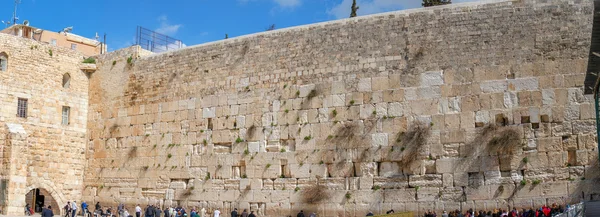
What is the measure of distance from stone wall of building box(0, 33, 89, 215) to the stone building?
0.16 ft

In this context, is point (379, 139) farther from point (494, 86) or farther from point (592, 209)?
point (592, 209)

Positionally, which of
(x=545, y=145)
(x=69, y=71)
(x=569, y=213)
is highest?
(x=69, y=71)

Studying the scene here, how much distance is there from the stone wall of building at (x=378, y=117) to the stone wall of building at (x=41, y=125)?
1920 mm

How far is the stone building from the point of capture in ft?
49.5

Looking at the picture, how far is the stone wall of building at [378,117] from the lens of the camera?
49.3 feet

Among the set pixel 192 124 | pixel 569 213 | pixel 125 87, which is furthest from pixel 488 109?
pixel 125 87

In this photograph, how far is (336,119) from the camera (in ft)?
56.7

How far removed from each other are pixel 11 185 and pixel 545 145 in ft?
48.7

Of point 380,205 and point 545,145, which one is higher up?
point 545,145

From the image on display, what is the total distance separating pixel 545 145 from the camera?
1493 cm

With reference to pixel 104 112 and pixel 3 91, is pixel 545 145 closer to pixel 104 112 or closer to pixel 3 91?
pixel 104 112

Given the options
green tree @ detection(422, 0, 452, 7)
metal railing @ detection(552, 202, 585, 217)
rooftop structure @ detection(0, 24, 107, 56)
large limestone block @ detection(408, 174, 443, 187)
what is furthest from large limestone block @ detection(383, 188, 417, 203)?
rooftop structure @ detection(0, 24, 107, 56)

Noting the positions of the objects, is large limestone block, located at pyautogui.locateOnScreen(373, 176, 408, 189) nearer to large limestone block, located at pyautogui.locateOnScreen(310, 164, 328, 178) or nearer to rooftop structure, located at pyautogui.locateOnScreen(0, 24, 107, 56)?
large limestone block, located at pyautogui.locateOnScreen(310, 164, 328, 178)

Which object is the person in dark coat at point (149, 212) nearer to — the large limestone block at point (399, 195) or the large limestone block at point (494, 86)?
the large limestone block at point (399, 195)
